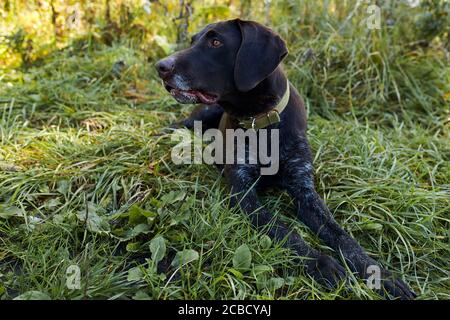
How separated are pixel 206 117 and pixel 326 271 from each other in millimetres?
1797

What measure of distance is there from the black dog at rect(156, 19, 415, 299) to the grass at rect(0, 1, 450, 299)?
11cm

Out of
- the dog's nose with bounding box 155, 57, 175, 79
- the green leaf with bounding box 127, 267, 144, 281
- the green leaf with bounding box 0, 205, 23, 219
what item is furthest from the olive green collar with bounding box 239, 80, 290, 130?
the green leaf with bounding box 0, 205, 23, 219

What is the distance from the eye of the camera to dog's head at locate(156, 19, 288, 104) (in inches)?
111

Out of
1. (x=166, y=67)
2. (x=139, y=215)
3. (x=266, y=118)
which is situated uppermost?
(x=166, y=67)

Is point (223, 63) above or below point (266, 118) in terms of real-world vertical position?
above

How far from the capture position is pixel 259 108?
3.07 meters

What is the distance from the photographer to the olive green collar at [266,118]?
304 centimetres

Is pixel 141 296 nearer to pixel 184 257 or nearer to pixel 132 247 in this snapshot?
pixel 184 257

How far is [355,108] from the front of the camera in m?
4.62

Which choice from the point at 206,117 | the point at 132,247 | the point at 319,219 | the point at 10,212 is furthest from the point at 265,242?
the point at 206,117

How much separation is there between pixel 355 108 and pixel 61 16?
3.15 m
